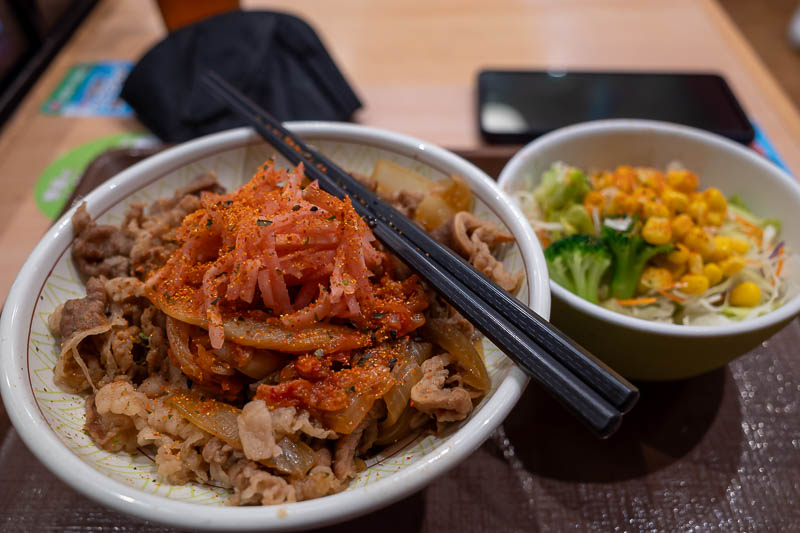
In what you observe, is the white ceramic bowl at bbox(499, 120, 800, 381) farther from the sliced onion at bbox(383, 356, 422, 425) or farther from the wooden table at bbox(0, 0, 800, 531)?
the sliced onion at bbox(383, 356, 422, 425)

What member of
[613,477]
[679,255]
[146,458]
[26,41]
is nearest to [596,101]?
[679,255]

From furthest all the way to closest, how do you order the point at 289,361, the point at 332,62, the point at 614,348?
the point at 332,62 → the point at 614,348 → the point at 289,361

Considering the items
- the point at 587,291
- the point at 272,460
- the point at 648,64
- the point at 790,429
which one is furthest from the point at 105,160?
the point at 648,64

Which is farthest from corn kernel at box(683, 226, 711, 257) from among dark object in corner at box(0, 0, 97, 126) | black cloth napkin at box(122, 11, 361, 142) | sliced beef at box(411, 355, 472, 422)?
dark object in corner at box(0, 0, 97, 126)

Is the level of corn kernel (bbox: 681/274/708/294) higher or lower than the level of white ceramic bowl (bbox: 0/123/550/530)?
lower

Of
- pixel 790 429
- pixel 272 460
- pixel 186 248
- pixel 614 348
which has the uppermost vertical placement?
pixel 186 248

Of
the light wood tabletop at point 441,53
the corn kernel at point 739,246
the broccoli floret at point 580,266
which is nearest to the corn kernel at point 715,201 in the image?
the corn kernel at point 739,246

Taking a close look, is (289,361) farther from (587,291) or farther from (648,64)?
(648,64)
